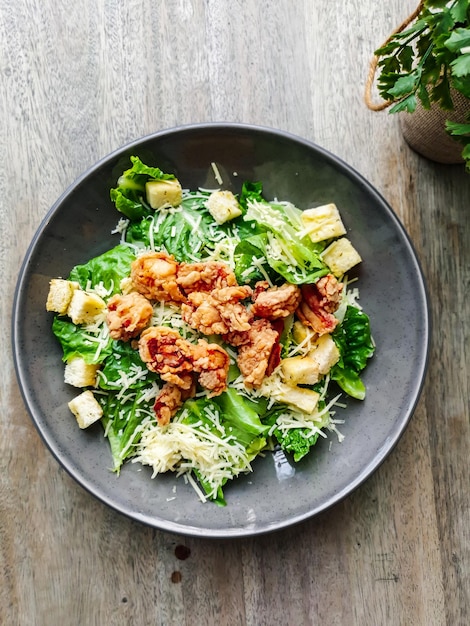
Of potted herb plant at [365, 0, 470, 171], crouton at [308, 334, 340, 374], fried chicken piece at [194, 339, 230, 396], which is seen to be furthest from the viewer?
crouton at [308, 334, 340, 374]

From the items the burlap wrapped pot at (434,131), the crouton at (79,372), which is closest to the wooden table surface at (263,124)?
the burlap wrapped pot at (434,131)

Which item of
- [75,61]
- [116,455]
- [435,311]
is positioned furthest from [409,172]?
[116,455]

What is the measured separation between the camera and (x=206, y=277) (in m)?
2.63

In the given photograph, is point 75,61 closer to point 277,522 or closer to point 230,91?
point 230,91

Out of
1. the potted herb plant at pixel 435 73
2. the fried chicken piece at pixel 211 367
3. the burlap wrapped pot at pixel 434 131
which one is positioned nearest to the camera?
the potted herb plant at pixel 435 73

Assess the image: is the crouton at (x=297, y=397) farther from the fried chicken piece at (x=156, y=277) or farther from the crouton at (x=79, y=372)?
the crouton at (x=79, y=372)

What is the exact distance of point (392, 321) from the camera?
9.07 feet

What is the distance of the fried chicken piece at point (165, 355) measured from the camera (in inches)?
100

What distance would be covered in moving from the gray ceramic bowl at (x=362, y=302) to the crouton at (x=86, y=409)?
84mm

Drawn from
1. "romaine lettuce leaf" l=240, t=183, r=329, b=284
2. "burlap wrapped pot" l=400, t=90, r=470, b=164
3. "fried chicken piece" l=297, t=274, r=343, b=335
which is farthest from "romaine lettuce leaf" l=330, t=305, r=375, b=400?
"burlap wrapped pot" l=400, t=90, r=470, b=164

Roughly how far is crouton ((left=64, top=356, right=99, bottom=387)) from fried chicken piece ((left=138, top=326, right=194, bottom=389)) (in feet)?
0.85

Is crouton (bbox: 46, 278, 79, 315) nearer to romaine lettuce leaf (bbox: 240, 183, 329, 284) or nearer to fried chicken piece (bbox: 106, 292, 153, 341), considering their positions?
fried chicken piece (bbox: 106, 292, 153, 341)

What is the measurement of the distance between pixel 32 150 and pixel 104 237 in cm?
52

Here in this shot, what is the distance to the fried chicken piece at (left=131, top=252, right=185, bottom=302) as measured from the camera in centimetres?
259
